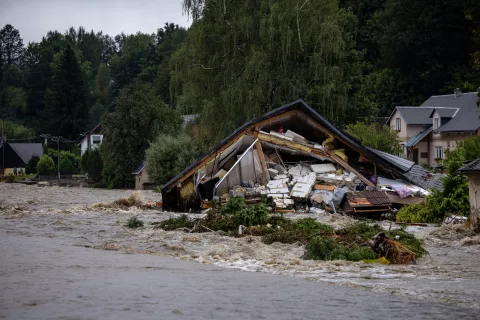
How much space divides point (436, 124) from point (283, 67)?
28.3 meters

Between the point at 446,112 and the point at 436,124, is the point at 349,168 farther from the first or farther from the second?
the point at 436,124

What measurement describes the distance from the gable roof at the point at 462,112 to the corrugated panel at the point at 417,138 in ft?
7.93

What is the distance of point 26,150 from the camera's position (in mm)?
121250

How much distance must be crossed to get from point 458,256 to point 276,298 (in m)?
7.87

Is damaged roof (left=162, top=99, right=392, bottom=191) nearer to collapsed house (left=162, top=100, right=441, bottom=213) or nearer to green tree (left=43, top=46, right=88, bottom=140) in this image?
collapsed house (left=162, top=100, right=441, bottom=213)

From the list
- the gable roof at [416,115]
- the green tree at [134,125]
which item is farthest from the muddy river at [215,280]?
the gable roof at [416,115]

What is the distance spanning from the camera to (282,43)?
45.6 meters

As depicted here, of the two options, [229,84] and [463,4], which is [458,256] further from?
[463,4]

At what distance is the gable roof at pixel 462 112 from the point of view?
6650 cm

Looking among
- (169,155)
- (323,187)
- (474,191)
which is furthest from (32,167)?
(474,191)

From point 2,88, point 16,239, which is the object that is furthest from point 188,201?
point 2,88

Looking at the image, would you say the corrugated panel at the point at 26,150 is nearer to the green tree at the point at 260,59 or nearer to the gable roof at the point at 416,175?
the green tree at the point at 260,59

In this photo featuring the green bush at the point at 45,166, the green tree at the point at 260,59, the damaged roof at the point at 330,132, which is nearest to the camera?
the damaged roof at the point at 330,132

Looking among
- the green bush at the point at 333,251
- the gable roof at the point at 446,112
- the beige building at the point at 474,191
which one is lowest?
the green bush at the point at 333,251
